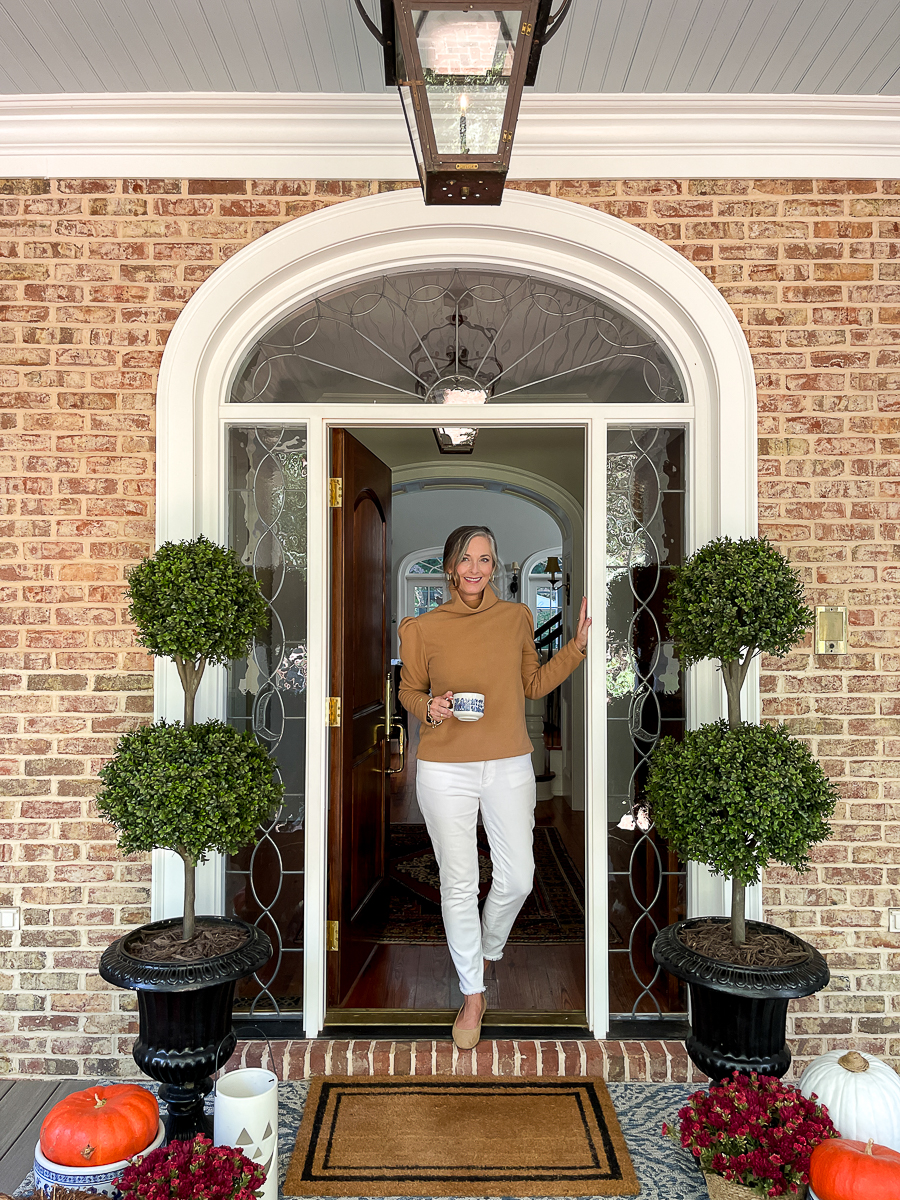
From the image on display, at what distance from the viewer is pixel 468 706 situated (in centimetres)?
279

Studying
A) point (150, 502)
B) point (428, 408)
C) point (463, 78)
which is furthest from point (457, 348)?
point (463, 78)

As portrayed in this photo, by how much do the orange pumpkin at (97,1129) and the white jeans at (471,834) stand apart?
1148 millimetres

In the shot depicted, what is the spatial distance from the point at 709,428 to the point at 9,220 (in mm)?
2670

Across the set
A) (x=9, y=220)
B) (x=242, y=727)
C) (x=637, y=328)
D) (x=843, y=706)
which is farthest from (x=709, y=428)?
(x=9, y=220)

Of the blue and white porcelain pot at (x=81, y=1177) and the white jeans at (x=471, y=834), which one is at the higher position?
the white jeans at (x=471, y=834)

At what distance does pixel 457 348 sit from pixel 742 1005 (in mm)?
2388

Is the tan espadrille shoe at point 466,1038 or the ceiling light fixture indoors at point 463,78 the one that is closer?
the ceiling light fixture indoors at point 463,78

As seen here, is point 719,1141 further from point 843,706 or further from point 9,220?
point 9,220

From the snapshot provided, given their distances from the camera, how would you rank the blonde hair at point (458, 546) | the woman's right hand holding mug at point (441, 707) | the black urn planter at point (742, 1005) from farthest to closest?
the blonde hair at point (458, 546) → the woman's right hand holding mug at point (441, 707) → the black urn planter at point (742, 1005)

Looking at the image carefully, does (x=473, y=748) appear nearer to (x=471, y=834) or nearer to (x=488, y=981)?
(x=471, y=834)

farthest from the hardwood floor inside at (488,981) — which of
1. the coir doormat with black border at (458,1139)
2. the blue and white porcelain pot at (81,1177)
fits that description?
the blue and white porcelain pot at (81,1177)

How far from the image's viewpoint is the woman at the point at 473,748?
9.74ft

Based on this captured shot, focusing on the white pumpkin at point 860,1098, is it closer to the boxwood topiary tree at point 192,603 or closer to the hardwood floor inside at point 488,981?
the hardwood floor inside at point 488,981

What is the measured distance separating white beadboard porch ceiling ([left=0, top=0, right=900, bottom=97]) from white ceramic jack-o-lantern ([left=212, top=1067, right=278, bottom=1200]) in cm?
300
